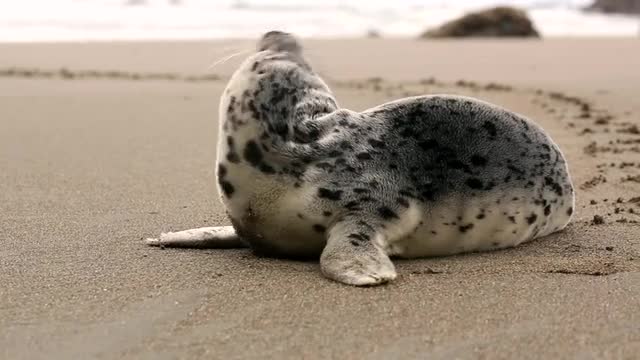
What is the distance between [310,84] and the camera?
3.19 m

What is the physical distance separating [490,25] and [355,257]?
12.9 m

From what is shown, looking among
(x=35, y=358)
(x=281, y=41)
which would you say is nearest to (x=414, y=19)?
(x=281, y=41)

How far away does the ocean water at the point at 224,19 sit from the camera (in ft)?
45.4

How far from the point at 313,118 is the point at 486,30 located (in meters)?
12.4

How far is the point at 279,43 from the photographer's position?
3.21 metres

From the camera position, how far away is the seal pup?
9.45 feet

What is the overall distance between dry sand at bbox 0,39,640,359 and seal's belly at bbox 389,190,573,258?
52mm

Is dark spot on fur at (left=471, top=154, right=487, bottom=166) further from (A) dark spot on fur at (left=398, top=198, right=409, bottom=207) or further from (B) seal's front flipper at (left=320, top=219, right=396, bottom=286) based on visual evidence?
(B) seal's front flipper at (left=320, top=219, right=396, bottom=286)

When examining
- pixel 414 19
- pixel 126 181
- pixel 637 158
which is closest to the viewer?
pixel 126 181

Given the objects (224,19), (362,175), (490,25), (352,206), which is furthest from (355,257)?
(224,19)

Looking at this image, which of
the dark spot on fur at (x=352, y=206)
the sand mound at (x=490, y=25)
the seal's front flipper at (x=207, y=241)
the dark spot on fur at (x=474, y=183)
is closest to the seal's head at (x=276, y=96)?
the dark spot on fur at (x=352, y=206)

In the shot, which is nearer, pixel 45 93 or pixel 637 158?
pixel 637 158

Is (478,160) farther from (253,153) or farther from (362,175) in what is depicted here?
(253,153)

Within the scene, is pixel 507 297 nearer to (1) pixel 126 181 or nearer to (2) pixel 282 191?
(2) pixel 282 191
